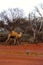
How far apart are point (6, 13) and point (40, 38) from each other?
1664 cm

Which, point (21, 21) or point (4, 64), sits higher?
point (4, 64)

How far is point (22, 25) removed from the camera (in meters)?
36.1

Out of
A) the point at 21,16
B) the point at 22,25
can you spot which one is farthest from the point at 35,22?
the point at 21,16

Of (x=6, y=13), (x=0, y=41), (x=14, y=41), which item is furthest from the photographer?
(x=6, y=13)

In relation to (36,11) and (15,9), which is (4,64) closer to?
(36,11)

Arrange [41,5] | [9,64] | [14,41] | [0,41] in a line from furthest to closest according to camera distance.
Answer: [41,5] < [0,41] < [14,41] < [9,64]

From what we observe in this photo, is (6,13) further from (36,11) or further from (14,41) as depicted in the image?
(14,41)

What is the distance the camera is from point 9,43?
2356cm

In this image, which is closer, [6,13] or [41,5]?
[41,5]

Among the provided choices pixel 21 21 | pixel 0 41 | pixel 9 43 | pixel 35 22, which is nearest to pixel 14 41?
pixel 9 43

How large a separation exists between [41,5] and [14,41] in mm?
10625

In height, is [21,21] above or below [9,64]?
below

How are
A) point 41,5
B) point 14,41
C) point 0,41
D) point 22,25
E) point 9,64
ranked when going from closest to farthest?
point 9,64 → point 14,41 → point 0,41 → point 41,5 → point 22,25

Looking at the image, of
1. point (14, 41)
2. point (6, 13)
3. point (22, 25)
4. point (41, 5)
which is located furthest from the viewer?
point (6, 13)
